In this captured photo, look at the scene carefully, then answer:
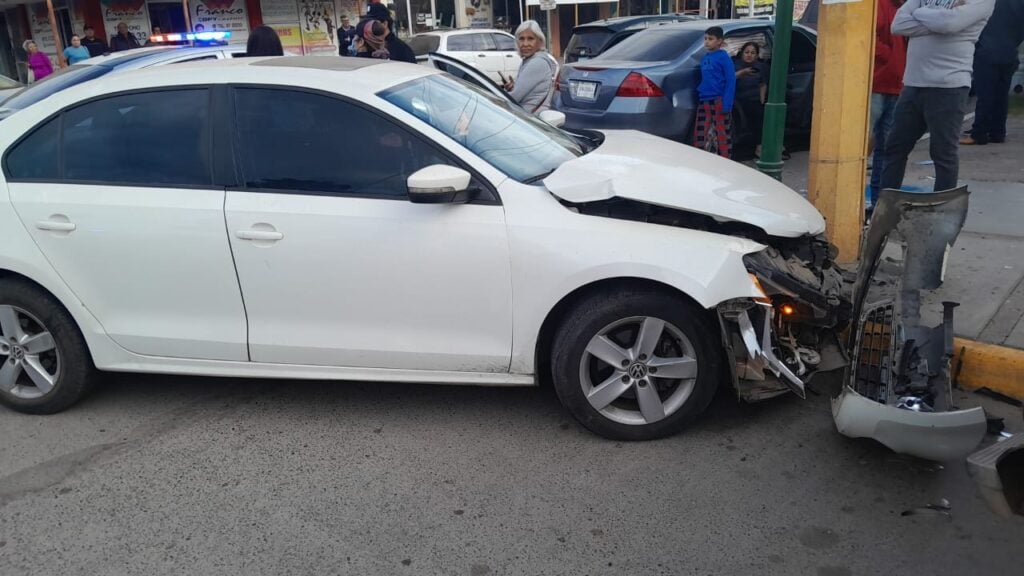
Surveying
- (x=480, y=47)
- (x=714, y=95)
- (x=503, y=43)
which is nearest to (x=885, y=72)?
(x=714, y=95)

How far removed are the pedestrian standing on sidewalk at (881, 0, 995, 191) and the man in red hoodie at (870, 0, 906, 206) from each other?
0.90 m

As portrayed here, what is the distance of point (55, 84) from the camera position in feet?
27.6

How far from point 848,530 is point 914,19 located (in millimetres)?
3764

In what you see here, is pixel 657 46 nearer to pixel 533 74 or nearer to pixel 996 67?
pixel 533 74

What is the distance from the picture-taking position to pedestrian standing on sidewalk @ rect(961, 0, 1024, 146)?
9008 mm

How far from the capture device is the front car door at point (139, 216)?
392cm

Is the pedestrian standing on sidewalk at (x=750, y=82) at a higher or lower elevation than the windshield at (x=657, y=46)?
lower

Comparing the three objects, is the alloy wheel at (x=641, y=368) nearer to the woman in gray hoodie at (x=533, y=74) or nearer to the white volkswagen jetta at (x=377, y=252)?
the white volkswagen jetta at (x=377, y=252)

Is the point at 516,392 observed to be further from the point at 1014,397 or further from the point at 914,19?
the point at 914,19

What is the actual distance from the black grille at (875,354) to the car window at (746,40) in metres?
5.90

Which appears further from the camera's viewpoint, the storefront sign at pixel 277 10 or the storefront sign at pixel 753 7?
the storefront sign at pixel 753 7

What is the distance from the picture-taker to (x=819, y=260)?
4.11 meters

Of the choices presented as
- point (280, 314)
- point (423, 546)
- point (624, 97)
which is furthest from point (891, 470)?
point (624, 97)

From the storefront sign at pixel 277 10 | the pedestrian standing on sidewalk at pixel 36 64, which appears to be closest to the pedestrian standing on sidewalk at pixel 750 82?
the pedestrian standing on sidewalk at pixel 36 64
